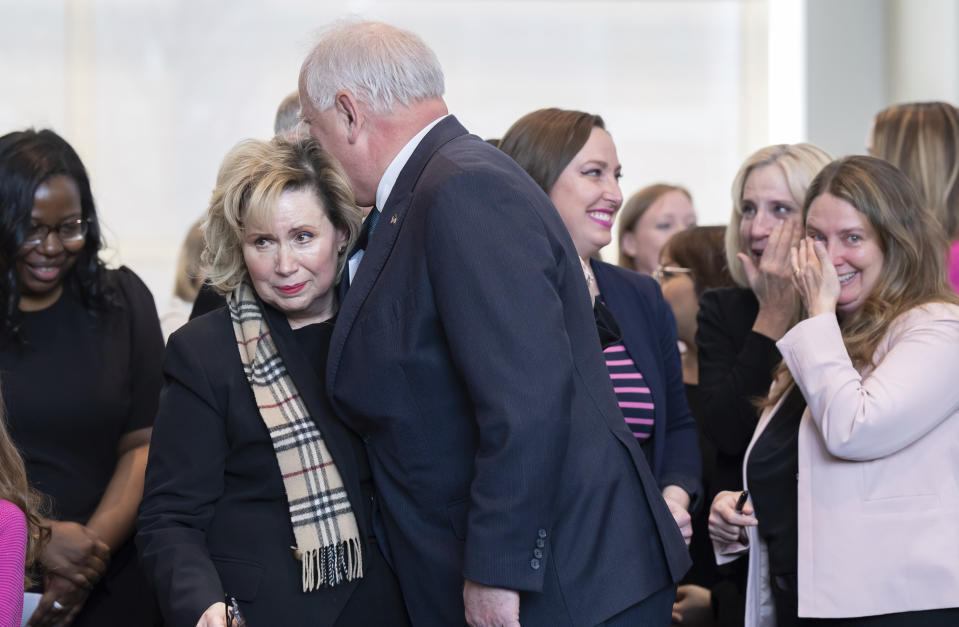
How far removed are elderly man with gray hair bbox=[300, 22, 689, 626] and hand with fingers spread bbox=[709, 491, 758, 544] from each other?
51cm

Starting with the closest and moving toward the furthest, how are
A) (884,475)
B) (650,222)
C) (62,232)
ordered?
1. (884,475)
2. (62,232)
3. (650,222)

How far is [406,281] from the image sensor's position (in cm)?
169

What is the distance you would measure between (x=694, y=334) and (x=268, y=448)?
5.74 ft

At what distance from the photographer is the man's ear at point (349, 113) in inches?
71.3

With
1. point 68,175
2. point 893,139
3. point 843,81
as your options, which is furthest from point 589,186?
point 843,81

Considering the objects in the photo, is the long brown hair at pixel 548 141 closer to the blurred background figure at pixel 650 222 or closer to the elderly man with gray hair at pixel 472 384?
the elderly man with gray hair at pixel 472 384

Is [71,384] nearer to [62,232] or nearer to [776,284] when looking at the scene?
[62,232]

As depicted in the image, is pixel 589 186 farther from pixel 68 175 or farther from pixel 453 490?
pixel 68 175

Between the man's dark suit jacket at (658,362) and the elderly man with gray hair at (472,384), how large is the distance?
61cm

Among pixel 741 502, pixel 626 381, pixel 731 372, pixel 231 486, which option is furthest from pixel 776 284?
pixel 231 486

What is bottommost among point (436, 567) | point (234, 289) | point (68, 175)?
point (436, 567)

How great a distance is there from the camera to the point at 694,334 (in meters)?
3.27

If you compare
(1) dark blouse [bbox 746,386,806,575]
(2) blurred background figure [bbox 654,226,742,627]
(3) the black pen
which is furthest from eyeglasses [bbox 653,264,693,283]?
(3) the black pen

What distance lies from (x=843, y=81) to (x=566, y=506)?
13.8ft
